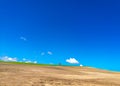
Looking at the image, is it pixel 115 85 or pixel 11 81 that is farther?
pixel 115 85

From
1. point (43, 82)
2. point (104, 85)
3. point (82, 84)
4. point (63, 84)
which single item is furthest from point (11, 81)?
point (104, 85)

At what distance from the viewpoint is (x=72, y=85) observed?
25562 mm

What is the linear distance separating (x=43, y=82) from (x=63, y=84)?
194 cm

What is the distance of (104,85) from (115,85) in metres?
1.69

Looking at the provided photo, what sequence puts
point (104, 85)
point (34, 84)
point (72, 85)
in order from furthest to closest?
point (104, 85), point (72, 85), point (34, 84)

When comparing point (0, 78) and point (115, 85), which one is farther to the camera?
point (115, 85)

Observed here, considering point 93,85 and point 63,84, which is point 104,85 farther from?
point 63,84

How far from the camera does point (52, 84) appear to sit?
2506 centimetres

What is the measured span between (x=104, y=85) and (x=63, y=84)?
4.70 m

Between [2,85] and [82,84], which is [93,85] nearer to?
[82,84]

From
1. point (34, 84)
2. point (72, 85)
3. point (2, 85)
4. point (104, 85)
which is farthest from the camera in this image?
point (104, 85)

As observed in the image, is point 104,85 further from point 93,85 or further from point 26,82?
point 26,82

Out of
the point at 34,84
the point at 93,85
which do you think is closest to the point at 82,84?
the point at 93,85

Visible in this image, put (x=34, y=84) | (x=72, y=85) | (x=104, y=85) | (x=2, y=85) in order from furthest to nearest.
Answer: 1. (x=104, y=85)
2. (x=72, y=85)
3. (x=34, y=84)
4. (x=2, y=85)
